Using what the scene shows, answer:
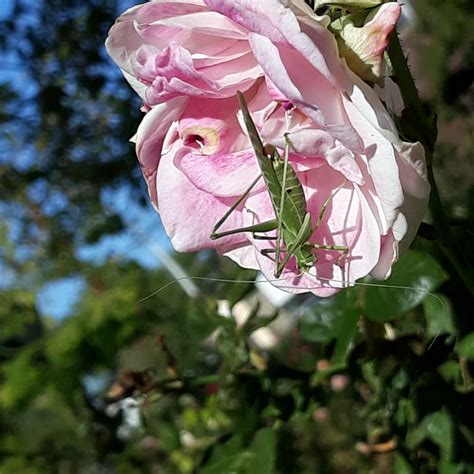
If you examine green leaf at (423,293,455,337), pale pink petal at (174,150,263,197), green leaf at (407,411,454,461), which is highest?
pale pink petal at (174,150,263,197)

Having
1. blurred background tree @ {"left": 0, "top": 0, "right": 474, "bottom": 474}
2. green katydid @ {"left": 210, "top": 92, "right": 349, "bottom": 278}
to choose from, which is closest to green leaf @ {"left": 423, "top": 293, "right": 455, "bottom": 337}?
blurred background tree @ {"left": 0, "top": 0, "right": 474, "bottom": 474}

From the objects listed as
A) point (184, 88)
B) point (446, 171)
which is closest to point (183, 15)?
point (184, 88)

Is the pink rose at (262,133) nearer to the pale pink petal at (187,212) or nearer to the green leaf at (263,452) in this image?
the pale pink petal at (187,212)

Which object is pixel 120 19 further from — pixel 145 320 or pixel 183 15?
pixel 145 320

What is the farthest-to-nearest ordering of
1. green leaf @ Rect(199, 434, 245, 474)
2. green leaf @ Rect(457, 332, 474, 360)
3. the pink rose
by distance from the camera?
green leaf @ Rect(199, 434, 245, 474) < green leaf @ Rect(457, 332, 474, 360) < the pink rose

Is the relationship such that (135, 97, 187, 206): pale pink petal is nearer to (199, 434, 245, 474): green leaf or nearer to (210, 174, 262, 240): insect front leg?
(210, 174, 262, 240): insect front leg
